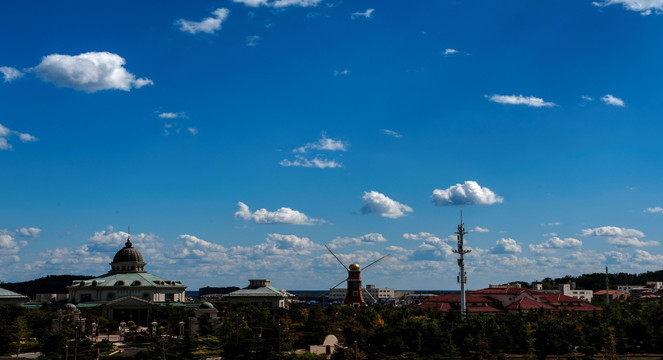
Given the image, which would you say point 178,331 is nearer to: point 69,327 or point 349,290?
point 69,327

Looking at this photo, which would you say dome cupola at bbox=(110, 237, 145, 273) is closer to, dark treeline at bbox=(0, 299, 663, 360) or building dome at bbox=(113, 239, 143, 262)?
building dome at bbox=(113, 239, 143, 262)

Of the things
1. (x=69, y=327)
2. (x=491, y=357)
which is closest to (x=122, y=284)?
(x=69, y=327)

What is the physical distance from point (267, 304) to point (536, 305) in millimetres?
57892

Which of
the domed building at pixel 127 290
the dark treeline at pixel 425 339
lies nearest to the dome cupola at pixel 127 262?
the domed building at pixel 127 290

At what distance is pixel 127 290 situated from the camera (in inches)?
5458

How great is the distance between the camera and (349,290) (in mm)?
156375

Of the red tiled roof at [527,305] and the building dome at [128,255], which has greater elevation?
the building dome at [128,255]

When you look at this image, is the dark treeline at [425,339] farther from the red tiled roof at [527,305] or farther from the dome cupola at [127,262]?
the dome cupola at [127,262]

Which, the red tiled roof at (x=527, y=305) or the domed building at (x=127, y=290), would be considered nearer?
the red tiled roof at (x=527, y=305)

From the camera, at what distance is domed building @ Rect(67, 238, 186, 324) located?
12850 cm

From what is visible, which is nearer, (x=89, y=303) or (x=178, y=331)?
(x=178, y=331)

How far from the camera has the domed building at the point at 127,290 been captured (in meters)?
128

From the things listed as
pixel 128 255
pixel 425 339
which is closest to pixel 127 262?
pixel 128 255

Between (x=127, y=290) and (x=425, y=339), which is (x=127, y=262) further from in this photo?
(x=425, y=339)
